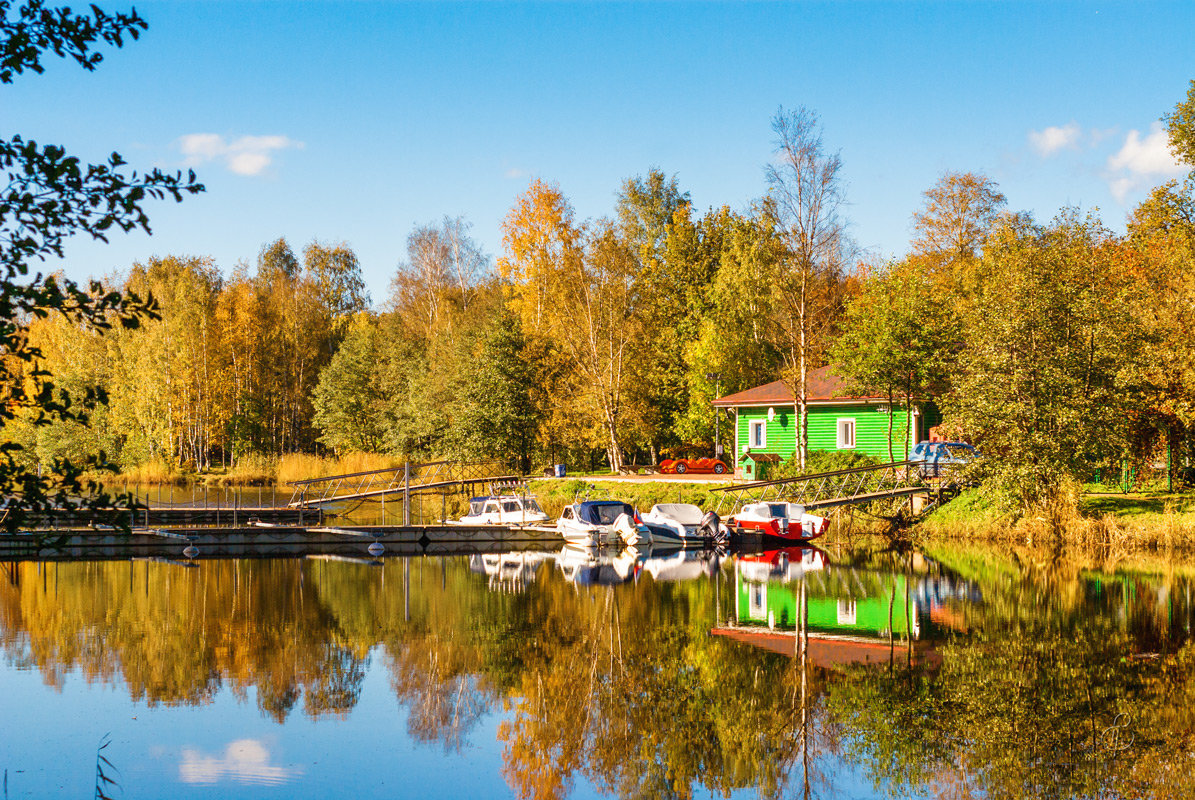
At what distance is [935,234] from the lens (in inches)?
2424

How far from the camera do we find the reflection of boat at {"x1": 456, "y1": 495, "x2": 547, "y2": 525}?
3728cm

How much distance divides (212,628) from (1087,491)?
99.7ft

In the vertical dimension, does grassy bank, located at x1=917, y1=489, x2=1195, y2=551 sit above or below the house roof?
below

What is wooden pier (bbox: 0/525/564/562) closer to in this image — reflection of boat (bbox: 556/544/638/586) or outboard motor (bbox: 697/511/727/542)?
reflection of boat (bbox: 556/544/638/586)

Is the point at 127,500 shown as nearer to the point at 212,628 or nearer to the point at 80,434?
the point at 212,628

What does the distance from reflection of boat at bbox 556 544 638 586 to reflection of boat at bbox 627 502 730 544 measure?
1.31 m

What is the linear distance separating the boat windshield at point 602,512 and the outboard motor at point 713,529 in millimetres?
2834

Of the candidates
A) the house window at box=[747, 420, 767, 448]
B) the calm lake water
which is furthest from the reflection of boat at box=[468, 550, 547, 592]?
the house window at box=[747, 420, 767, 448]

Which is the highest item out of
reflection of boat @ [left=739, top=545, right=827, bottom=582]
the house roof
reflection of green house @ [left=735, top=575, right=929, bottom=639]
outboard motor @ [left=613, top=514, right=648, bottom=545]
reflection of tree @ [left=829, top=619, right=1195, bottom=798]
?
the house roof

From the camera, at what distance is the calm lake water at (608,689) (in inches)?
427

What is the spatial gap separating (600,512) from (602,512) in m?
0.09

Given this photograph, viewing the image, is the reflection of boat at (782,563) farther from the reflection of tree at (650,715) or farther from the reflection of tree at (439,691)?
the reflection of tree at (439,691)

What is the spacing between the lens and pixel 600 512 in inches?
1394

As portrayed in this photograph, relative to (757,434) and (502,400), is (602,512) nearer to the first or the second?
(757,434)
